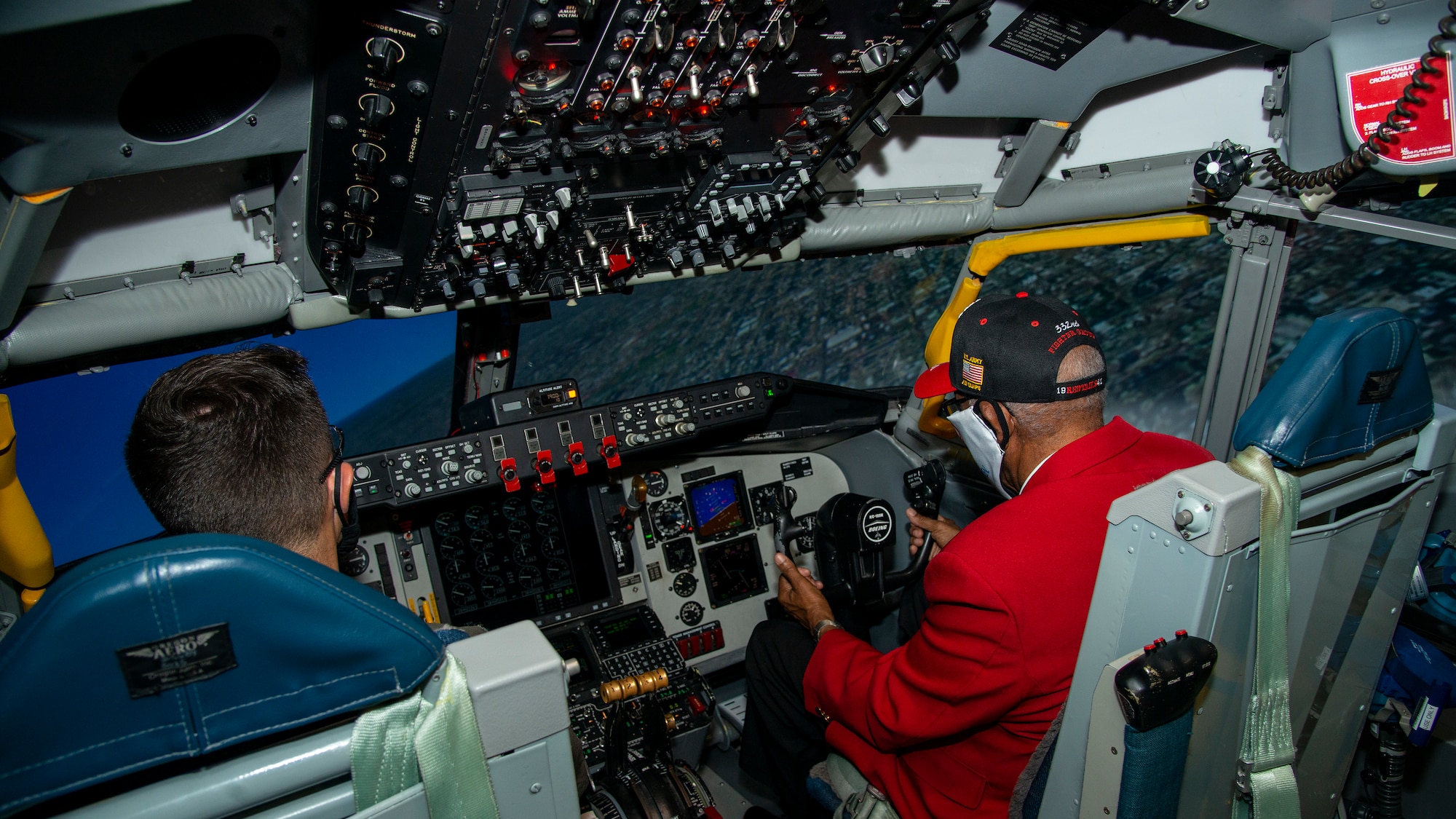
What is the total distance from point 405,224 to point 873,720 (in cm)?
177

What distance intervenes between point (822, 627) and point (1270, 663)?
1.07m

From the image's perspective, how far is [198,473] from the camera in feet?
3.55

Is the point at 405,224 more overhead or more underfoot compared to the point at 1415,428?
more overhead

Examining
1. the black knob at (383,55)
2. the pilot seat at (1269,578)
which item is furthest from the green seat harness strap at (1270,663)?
the black knob at (383,55)

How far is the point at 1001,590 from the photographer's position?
152cm

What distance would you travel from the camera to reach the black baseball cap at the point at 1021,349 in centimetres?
178

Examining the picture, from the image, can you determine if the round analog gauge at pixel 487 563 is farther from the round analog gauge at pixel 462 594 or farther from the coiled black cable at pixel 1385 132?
the coiled black cable at pixel 1385 132

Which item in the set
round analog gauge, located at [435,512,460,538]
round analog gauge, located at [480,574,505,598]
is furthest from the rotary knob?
round analog gauge, located at [480,574,505,598]

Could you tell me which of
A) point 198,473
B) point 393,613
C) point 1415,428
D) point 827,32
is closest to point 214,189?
point 198,473

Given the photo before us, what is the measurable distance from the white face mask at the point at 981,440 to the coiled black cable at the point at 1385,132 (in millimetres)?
1373

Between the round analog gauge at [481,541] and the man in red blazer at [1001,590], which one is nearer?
the man in red blazer at [1001,590]

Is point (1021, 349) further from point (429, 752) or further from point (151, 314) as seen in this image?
point (151, 314)

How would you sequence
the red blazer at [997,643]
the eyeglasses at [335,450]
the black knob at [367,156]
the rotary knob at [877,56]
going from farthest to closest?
the rotary knob at [877,56] < the black knob at [367,156] < the red blazer at [997,643] < the eyeglasses at [335,450]

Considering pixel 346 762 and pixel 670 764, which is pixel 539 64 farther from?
pixel 670 764
